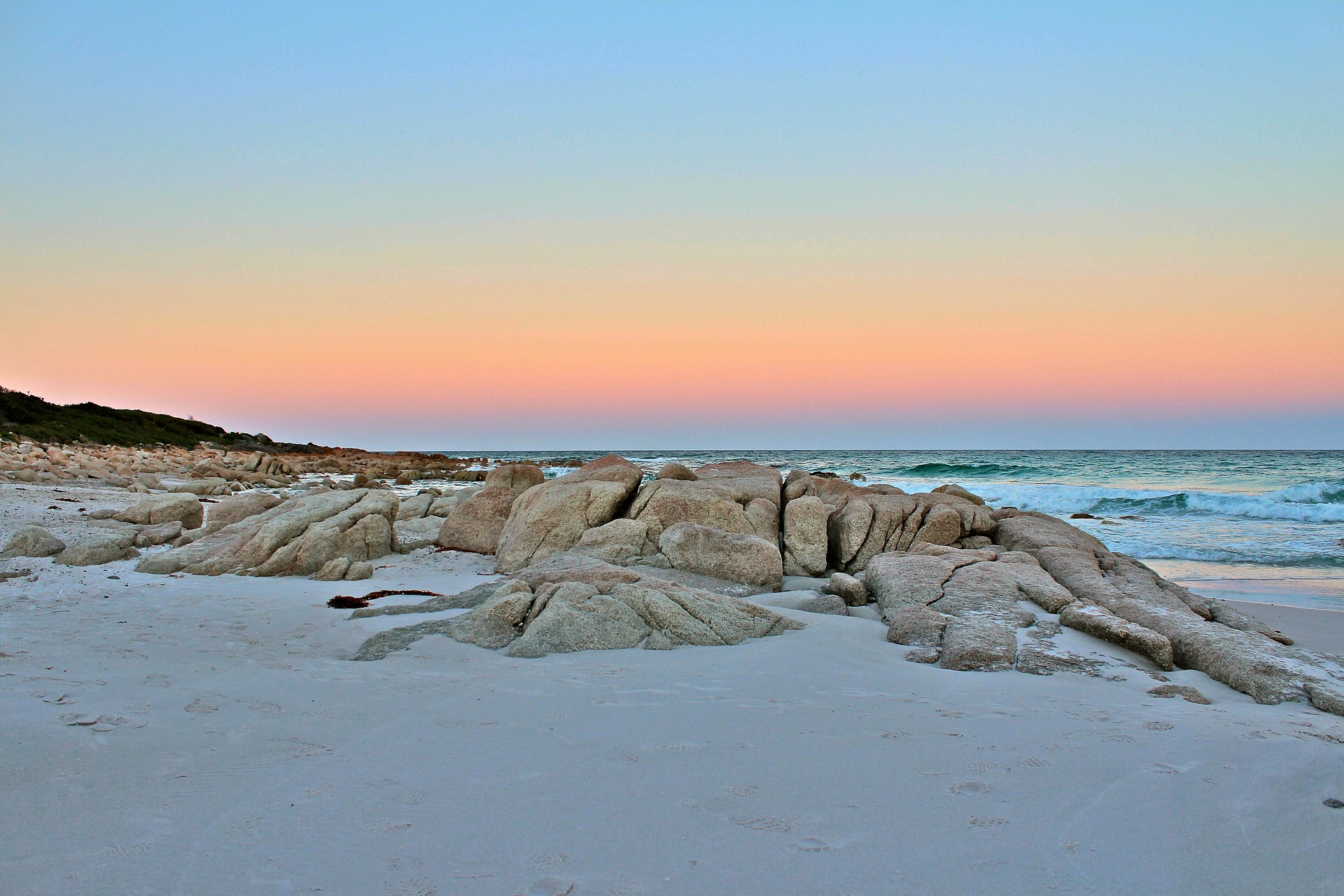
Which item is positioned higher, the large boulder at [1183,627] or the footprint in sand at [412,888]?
the footprint in sand at [412,888]

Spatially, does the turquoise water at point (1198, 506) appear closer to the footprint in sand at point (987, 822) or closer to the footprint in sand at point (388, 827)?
the footprint in sand at point (987, 822)

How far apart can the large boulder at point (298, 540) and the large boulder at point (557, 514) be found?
178 cm

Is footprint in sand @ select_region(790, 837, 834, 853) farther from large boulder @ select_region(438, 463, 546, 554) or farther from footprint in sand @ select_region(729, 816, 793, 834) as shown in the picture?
large boulder @ select_region(438, 463, 546, 554)

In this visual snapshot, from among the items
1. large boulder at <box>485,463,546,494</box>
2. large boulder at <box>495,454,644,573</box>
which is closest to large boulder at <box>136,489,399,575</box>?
large boulder at <box>495,454,644,573</box>

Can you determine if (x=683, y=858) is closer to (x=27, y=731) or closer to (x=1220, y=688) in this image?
(x=27, y=731)

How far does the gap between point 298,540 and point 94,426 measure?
145ft

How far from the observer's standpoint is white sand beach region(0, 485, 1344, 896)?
2.50 metres

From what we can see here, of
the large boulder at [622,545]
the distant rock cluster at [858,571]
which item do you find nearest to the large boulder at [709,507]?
the distant rock cluster at [858,571]

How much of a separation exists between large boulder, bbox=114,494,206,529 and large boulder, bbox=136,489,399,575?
7.30ft

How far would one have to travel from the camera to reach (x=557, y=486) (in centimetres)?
1052

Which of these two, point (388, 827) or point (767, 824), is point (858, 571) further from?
point (388, 827)

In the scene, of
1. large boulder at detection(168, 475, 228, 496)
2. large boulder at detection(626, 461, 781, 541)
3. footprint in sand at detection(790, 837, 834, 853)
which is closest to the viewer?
footprint in sand at detection(790, 837, 834, 853)

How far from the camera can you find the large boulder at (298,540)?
8828mm

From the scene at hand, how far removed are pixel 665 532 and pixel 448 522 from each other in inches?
169
